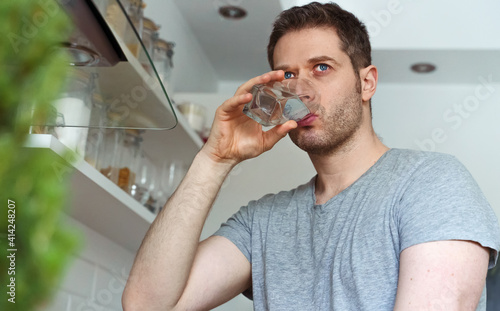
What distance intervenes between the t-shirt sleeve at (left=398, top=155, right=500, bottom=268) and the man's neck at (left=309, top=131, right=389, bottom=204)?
0.18 m

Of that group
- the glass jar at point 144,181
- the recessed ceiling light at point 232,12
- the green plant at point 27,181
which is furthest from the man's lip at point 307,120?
the recessed ceiling light at point 232,12

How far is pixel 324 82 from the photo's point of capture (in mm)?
1246

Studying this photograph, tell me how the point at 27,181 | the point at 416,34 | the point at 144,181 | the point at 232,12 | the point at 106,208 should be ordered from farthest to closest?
the point at 416,34, the point at 232,12, the point at 144,181, the point at 106,208, the point at 27,181

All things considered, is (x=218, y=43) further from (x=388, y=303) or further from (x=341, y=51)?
(x=388, y=303)

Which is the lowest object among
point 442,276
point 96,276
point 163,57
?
point 442,276

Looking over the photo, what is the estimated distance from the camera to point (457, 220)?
92cm

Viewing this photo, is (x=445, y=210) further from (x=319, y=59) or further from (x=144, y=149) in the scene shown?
(x=144, y=149)

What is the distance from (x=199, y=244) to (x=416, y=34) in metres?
1.95

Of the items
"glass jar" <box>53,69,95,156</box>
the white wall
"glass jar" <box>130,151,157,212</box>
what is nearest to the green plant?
"glass jar" <box>53,69,95,156</box>

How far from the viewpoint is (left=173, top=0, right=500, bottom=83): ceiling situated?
2.67m

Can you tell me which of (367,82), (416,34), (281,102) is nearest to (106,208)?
(281,102)

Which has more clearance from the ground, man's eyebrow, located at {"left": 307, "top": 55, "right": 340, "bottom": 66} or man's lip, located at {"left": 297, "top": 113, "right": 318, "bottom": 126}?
man's eyebrow, located at {"left": 307, "top": 55, "right": 340, "bottom": 66}

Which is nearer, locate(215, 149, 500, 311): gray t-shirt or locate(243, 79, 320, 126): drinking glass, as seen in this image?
locate(215, 149, 500, 311): gray t-shirt

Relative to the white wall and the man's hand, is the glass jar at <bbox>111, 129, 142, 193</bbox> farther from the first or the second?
the white wall
